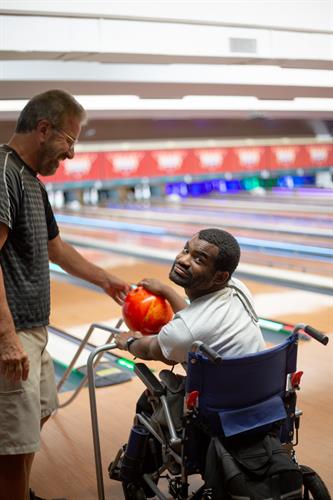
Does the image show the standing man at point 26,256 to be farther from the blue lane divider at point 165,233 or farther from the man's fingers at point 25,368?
the blue lane divider at point 165,233

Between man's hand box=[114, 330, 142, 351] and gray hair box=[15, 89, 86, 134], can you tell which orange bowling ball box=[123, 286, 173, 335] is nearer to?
man's hand box=[114, 330, 142, 351]

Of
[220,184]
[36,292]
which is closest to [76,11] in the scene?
[36,292]

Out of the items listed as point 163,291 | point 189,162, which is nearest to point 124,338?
point 163,291

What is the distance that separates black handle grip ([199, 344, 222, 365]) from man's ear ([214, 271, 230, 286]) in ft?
1.07

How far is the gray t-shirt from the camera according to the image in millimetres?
2184

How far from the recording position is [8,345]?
7.18 feet

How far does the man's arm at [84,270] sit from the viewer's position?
9.25 ft

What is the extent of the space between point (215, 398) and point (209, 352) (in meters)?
0.20

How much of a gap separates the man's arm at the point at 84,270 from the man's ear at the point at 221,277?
0.61 meters

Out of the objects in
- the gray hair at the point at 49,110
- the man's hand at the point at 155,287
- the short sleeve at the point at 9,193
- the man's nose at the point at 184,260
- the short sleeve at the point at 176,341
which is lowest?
the short sleeve at the point at 176,341

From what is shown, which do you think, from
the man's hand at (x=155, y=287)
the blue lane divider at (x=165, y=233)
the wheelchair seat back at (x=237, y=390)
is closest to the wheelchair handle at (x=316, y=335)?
the wheelchair seat back at (x=237, y=390)

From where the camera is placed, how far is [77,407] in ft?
12.4

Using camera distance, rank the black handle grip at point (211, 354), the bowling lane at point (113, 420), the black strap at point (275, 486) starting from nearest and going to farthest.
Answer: the black handle grip at point (211, 354) → the black strap at point (275, 486) → the bowling lane at point (113, 420)

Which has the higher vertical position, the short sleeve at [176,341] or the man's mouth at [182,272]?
the man's mouth at [182,272]
